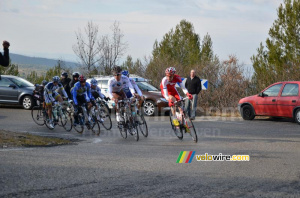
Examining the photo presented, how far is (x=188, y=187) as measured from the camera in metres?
7.28

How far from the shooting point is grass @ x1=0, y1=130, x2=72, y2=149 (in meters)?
12.1

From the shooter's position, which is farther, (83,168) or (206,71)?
(206,71)

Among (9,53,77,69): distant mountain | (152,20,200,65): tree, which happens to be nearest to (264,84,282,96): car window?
(152,20,200,65): tree

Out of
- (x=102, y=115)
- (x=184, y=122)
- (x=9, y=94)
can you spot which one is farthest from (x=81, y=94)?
(x=9, y=94)

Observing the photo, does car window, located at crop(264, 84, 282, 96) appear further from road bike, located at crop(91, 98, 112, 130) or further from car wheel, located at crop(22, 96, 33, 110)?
car wheel, located at crop(22, 96, 33, 110)

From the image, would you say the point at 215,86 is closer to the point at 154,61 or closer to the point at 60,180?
the point at 154,61

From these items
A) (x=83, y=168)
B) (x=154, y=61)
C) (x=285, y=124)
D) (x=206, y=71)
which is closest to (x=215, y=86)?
(x=206, y=71)

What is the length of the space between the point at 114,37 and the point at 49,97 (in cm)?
2439

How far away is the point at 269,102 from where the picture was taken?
63.7 feet

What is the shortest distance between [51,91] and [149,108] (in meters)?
6.93

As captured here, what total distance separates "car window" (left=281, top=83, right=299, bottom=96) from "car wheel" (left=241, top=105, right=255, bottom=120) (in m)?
1.79

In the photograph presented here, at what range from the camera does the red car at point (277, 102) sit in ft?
60.4

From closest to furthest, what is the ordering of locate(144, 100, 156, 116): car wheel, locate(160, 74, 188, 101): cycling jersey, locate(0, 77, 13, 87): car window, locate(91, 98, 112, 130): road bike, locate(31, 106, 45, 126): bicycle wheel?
locate(160, 74, 188, 101): cycling jersey → locate(91, 98, 112, 130): road bike → locate(31, 106, 45, 126): bicycle wheel → locate(144, 100, 156, 116): car wheel → locate(0, 77, 13, 87): car window

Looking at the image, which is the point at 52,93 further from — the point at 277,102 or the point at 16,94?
the point at 16,94
